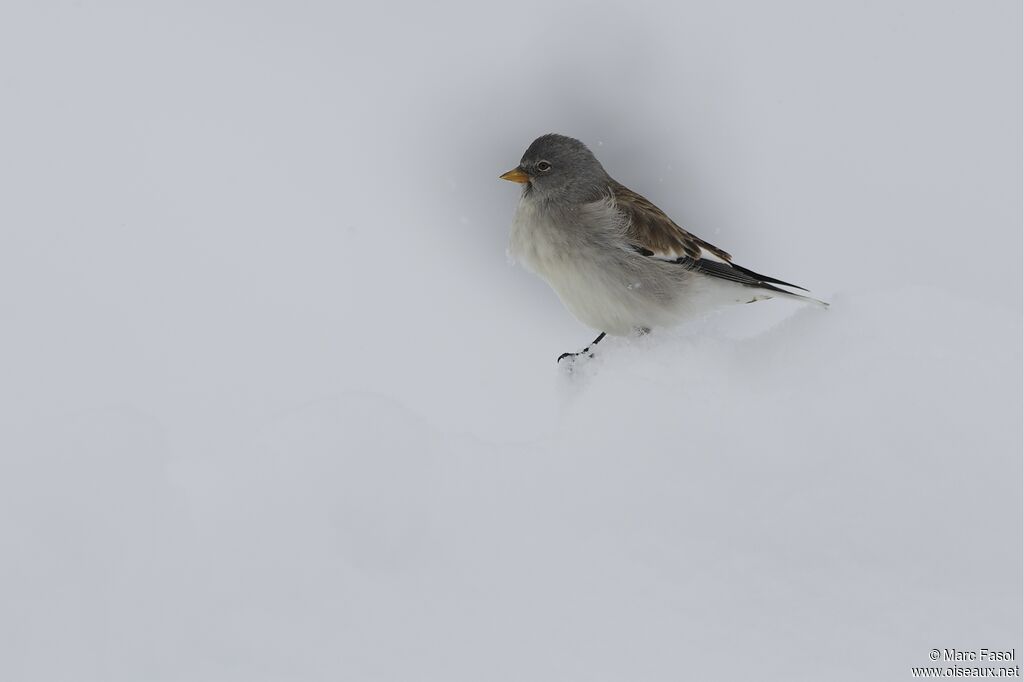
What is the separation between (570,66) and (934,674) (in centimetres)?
1881

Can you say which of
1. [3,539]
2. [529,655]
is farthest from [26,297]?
[529,655]

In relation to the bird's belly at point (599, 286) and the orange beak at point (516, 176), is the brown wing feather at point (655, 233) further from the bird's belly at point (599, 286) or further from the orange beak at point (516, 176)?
the orange beak at point (516, 176)

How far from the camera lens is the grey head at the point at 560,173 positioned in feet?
16.9

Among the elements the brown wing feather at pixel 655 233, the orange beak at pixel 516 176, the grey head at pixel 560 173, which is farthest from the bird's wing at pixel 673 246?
the orange beak at pixel 516 176

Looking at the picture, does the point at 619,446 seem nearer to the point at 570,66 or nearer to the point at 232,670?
the point at 232,670

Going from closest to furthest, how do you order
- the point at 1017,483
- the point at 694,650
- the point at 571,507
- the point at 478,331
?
the point at 694,650, the point at 1017,483, the point at 571,507, the point at 478,331

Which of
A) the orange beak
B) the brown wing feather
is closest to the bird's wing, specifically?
the brown wing feather

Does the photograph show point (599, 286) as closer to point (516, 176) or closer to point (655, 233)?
point (655, 233)

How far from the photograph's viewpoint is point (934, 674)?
228 centimetres

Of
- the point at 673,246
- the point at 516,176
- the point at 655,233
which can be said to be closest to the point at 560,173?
the point at 516,176

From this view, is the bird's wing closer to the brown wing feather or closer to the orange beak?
the brown wing feather

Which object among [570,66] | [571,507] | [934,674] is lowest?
[934,674]

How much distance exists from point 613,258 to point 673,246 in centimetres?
41

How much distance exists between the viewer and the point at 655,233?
5.03 meters
